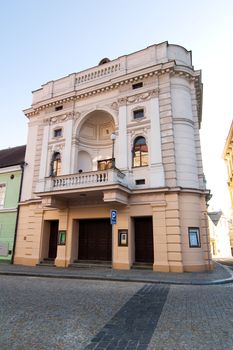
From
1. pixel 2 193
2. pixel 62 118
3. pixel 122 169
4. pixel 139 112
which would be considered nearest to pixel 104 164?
pixel 122 169

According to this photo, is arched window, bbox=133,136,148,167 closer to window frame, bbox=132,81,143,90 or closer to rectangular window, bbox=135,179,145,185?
rectangular window, bbox=135,179,145,185

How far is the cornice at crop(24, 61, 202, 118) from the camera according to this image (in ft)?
56.3

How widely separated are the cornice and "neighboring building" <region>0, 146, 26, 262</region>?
571 cm

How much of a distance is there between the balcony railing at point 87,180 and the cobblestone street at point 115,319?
22.7 ft

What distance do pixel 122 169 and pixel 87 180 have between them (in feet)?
8.84

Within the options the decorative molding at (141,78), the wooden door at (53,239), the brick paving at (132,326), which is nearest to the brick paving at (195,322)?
the brick paving at (132,326)

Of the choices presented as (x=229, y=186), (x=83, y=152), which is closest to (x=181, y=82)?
(x=83, y=152)

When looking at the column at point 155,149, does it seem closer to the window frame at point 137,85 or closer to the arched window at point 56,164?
the window frame at point 137,85

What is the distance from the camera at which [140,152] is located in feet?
55.3

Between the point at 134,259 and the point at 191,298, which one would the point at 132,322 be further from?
the point at 134,259

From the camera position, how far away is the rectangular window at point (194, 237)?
14.2 metres

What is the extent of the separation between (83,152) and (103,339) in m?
16.7

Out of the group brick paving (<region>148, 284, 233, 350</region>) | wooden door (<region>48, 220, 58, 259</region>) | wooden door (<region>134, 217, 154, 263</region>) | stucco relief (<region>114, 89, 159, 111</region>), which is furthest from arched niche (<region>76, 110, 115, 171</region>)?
brick paving (<region>148, 284, 233, 350</region>)

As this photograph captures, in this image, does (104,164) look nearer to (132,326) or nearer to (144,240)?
(144,240)
